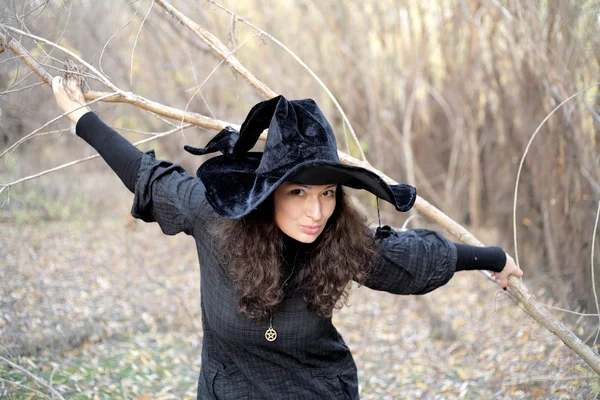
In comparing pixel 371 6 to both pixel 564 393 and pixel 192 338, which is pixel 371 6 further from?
pixel 564 393

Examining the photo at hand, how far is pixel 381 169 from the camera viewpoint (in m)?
5.75

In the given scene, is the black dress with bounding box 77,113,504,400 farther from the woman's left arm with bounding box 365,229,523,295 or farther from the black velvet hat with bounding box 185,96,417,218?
the black velvet hat with bounding box 185,96,417,218

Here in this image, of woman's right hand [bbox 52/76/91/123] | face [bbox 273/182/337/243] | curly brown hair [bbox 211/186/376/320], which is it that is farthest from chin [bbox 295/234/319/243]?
woman's right hand [bbox 52/76/91/123]

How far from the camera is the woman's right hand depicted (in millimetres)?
2199

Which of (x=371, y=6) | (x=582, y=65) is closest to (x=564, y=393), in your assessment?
(x=582, y=65)

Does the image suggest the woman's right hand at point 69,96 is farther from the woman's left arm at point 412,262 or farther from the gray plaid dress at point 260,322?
the woman's left arm at point 412,262

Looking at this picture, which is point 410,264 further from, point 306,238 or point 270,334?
point 270,334

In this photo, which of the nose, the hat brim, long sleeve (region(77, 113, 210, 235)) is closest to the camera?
the hat brim

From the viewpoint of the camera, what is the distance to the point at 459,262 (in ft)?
7.11

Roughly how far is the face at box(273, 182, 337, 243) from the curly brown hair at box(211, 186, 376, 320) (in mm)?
74

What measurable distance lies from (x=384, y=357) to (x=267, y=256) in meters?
2.74

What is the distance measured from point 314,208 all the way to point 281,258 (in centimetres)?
27

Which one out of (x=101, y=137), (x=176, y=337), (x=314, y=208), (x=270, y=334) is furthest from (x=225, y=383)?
(x=176, y=337)

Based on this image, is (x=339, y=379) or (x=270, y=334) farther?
(x=339, y=379)
